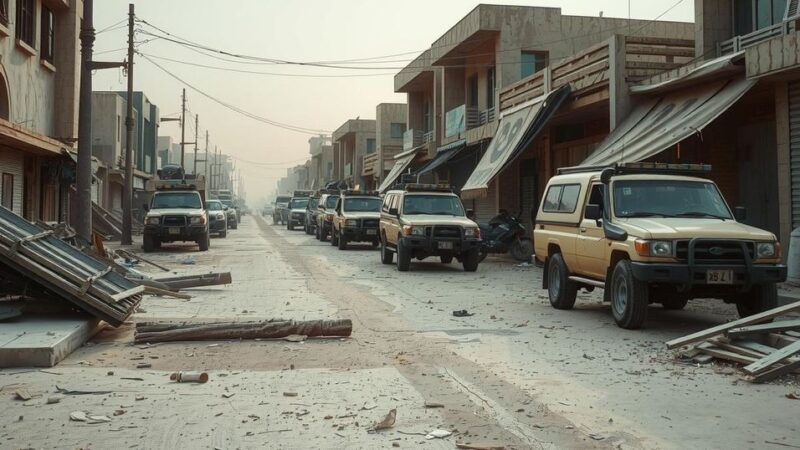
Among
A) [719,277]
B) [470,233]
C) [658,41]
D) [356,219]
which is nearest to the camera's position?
[719,277]

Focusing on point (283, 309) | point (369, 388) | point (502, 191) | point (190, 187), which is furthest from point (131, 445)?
point (502, 191)

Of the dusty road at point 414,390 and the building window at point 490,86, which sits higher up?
the building window at point 490,86

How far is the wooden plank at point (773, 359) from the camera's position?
6055mm

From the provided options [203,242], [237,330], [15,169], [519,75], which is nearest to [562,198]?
[237,330]

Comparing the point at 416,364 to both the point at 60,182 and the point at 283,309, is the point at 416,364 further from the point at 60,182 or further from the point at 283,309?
the point at 60,182

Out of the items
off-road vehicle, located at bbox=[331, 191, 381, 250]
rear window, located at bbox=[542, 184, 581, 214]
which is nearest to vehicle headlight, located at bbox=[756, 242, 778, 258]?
rear window, located at bbox=[542, 184, 581, 214]

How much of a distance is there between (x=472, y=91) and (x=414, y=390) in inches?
1060

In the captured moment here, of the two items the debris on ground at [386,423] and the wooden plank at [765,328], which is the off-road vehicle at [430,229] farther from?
the debris on ground at [386,423]

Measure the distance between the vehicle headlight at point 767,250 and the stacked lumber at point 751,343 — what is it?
98cm

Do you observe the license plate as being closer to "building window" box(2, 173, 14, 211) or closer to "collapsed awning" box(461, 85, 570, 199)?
"collapsed awning" box(461, 85, 570, 199)

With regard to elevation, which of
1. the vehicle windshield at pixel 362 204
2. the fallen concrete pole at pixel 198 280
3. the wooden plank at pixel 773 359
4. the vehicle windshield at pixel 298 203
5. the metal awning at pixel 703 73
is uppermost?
the metal awning at pixel 703 73

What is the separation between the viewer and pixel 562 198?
423 inches

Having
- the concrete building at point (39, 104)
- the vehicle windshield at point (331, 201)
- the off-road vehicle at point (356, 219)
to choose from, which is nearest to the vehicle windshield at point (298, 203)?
the vehicle windshield at point (331, 201)

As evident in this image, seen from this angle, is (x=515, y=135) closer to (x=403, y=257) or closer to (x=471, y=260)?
(x=471, y=260)
